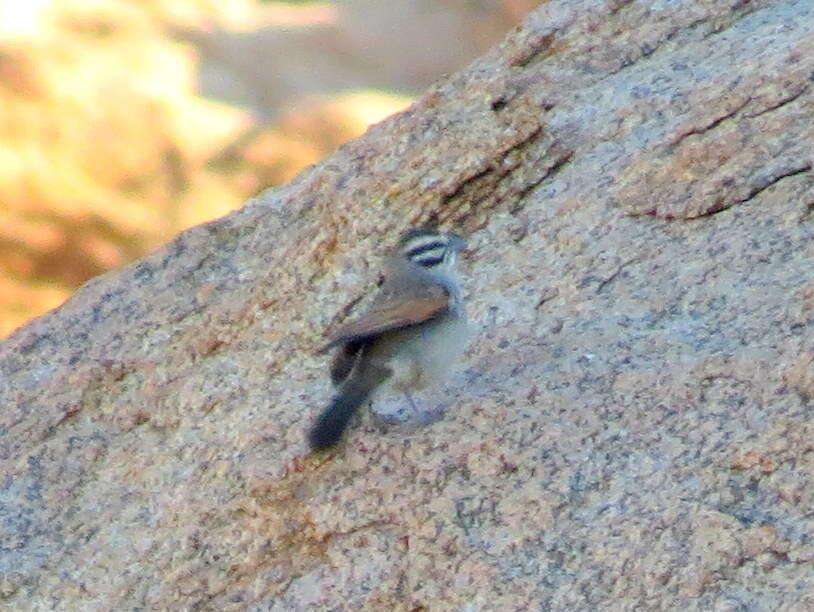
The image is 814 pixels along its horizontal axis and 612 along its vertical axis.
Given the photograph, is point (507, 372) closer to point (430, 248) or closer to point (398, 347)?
point (398, 347)

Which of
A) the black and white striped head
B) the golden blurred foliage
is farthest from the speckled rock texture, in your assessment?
the golden blurred foliage

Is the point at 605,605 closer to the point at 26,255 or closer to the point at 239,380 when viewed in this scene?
the point at 239,380

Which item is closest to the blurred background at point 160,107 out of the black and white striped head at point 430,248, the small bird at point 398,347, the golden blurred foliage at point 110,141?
the golden blurred foliage at point 110,141

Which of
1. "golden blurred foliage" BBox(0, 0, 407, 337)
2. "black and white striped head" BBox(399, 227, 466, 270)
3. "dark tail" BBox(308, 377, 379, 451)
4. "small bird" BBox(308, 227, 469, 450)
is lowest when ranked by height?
"dark tail" BBox(308, 377, 379, 451)

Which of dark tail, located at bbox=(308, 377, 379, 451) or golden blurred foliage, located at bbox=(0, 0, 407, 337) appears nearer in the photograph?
dark tail, located at bbox=(308, 377, 379, 451)

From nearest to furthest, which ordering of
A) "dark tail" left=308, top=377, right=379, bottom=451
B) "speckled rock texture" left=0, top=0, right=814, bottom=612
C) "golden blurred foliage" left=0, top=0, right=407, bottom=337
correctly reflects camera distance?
"speckled rock texture" left=0, top=0, right=814, bottom=612
"dark tail" left=308, top=377, right=379, bottom=451
"golden blurred foliage" left=0, top=0, right=407, bottom=337

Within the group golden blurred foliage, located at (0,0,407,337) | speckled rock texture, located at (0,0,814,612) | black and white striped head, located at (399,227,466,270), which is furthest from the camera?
golden blurred foliage, located at (0,0,407,337)

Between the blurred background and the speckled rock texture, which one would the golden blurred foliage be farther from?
the speckled rock texture

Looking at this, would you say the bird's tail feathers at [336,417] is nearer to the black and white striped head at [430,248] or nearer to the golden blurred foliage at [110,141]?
the black and white striped head at [430,248]
